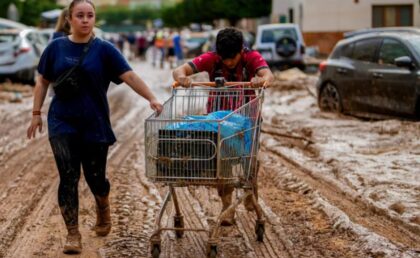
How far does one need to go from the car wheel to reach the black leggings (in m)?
10.4

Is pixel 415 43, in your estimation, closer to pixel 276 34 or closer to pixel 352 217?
pixel 352 217

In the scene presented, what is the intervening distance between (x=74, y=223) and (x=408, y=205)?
3.06 meters

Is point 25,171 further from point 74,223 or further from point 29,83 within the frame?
point 29,83

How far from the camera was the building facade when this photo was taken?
44.0 meters

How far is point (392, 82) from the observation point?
49.8ft

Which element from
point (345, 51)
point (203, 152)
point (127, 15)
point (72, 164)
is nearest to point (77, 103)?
point (72, 164)

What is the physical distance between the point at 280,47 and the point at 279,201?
2287cm

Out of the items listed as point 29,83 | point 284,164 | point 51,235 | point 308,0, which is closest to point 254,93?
point 51,235

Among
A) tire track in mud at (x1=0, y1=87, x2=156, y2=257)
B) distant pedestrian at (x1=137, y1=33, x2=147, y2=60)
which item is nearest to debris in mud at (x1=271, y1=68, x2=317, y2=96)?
tire track in mud at (x1=0, y1=87, x2=156, y2=257)

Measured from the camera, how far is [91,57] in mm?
7055

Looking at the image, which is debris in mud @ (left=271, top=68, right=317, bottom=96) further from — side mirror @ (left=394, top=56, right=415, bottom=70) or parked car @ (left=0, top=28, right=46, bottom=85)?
side mirror @ (left=394, top=56, right=415, bottom=70)

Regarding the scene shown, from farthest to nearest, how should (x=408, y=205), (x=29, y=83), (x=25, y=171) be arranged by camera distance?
(x=29, y=83) → (x=25, y=171) → (x=408, y=205)

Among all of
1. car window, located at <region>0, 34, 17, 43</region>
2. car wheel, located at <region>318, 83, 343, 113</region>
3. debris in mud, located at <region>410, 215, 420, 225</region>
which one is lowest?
debris in mud, located at <region>410, 215, 420, 225</region>

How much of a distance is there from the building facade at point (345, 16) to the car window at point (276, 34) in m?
11.7
